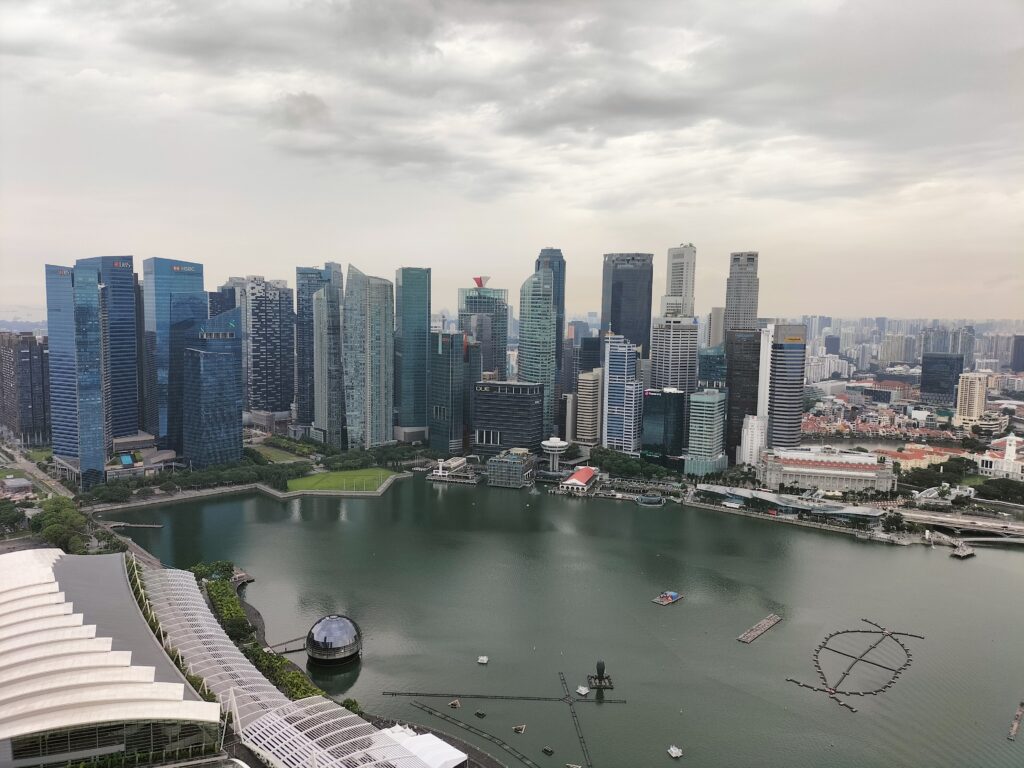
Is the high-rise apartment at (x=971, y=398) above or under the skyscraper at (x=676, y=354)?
under

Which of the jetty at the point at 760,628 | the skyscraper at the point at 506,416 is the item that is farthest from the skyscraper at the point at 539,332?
the jetty at the point at 760,628

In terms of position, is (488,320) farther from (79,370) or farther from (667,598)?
(667,598)

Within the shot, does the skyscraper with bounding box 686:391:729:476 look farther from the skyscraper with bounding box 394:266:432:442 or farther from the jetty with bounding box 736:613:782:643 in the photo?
the jetty with bounding box 736:613:782:643

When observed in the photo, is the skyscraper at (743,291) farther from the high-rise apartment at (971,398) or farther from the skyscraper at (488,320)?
the skyscraper at (488,320)

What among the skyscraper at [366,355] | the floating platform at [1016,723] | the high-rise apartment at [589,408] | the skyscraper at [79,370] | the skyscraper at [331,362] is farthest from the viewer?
the high-rise apartment at [589,408]

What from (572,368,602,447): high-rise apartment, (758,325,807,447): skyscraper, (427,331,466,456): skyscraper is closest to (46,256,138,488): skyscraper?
(427,331,466,456): skyscraper
